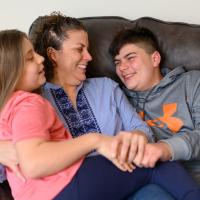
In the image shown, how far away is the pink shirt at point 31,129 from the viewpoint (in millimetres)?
1053

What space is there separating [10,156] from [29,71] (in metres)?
0.30

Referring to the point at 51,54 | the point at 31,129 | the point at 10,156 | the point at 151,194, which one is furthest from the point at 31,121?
the point at 51,54

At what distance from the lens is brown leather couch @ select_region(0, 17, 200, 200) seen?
1688mm

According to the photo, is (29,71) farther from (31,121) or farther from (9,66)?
(31,121)

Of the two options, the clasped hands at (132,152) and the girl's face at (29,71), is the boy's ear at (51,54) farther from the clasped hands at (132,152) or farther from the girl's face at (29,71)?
the clasped hands at (132,152)

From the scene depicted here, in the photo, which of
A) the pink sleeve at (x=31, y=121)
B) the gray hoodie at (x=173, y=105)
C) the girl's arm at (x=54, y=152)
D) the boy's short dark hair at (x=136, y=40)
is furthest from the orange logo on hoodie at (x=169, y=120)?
the pink sleeve at (x=31, y=121)

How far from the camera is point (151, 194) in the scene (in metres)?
1.17

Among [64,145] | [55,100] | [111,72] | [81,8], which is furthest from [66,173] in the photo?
[81,8]

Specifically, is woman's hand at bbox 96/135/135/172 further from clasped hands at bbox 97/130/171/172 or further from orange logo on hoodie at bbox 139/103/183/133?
orange logo on hoodie at bbox 139/103/183/133

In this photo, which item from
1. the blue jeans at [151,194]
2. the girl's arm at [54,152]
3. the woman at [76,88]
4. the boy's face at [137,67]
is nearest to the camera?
the girl's arm at [54,152]

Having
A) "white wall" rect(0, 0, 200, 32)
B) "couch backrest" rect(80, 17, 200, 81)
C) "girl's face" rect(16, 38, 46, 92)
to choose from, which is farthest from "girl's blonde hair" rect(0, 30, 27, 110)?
"white wall" rect(0, 0, 200, 32)

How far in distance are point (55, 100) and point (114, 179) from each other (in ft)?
1.56

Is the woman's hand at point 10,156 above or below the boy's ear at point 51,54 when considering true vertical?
below

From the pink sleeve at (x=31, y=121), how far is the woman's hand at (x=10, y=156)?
11 centimetres
